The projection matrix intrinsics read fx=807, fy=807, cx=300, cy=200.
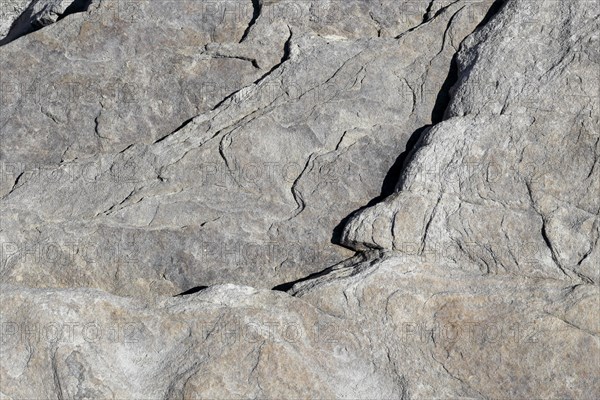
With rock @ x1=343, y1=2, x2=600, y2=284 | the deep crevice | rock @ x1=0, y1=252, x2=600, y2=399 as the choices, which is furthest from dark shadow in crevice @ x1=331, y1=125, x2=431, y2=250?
the deep crevice

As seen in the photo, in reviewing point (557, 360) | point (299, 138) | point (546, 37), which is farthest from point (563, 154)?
point (299, 138)

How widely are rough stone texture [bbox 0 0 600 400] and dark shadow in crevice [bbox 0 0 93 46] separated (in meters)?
0.81

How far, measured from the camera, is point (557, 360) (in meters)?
5.43

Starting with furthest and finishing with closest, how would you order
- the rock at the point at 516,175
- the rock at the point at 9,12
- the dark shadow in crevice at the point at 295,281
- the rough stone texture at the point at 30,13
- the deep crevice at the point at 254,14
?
the rock at the point at 9,12 → the rough stone texture at the point at 30,13 → the deep crevice at the point at 254,14 → the dark shadow in crevice at the point at 295,281 → the rock at the point at 516,175

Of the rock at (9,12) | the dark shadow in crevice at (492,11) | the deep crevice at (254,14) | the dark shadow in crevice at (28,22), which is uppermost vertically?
the rock at (9,12)

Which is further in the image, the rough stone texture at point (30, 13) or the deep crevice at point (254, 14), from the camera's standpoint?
the rough stone texture at point (30, 13)

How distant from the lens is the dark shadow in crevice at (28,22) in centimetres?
853

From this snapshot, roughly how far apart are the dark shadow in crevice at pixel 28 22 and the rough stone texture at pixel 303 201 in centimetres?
81

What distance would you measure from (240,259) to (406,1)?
10.1 feet

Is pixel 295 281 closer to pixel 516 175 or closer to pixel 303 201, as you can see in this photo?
pixel 303 201

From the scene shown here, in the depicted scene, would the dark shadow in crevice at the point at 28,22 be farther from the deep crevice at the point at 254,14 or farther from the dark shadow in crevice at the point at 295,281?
the dark shadow in crevice at the point at 295,281

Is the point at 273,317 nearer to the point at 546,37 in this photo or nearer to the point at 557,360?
the point at 557,360

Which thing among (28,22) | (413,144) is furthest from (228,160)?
(28,22)

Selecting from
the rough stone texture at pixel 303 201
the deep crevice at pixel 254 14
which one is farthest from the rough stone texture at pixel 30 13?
the deep crevice at pixel 254 14
